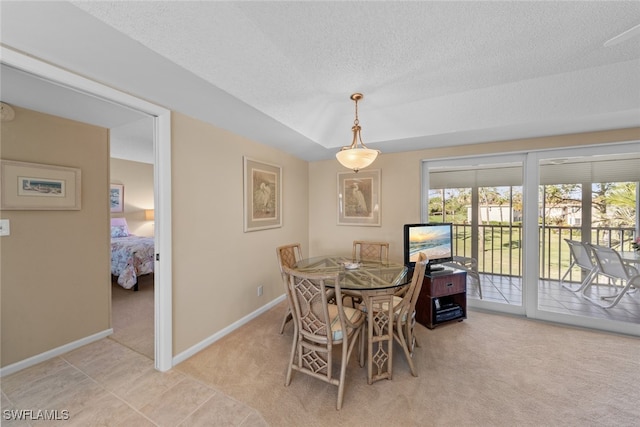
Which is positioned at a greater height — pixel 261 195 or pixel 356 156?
pixel 356 156

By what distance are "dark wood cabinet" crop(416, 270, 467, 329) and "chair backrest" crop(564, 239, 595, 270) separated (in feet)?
4.42

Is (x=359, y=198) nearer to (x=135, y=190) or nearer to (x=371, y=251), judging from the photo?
(x=371, y=251)

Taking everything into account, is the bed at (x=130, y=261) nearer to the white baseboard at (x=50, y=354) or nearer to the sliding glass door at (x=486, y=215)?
the white baseboard at (x=50, y=354)

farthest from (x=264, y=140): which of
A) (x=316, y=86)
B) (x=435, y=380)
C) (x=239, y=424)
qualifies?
(x=435, y=380)

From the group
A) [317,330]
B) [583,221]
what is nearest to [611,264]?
[583,221]

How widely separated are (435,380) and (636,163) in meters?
3.18

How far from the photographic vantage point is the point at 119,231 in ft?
15.6

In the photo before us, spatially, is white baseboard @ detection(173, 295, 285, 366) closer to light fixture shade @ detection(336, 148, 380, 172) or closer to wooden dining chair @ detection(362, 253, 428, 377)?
wooden dining chair @ detection(362, 253, 428, 377)

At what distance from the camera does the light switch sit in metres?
1.99

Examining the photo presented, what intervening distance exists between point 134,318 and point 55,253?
119 centimetres

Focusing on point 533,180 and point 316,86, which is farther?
point 533,180

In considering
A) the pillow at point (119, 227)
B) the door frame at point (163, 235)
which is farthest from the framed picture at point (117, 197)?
the door frame at point (163, 235)

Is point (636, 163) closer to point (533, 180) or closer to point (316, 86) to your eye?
point (533, 180)

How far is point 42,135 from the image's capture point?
221 centimetres
